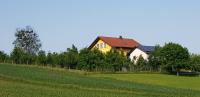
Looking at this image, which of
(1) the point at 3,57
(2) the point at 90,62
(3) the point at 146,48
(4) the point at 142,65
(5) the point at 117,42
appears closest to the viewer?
(2) the point at 90,62

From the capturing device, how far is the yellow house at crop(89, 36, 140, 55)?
416ft

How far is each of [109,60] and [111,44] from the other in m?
26.0

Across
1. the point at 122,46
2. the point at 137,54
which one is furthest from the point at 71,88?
the point at 122,46

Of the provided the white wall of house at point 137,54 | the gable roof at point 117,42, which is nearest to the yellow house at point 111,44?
the gable roof at point 117,42

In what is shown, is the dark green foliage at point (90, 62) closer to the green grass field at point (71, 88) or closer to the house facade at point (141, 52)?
the house facade at point (141, 52)

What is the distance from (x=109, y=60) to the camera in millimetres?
100188

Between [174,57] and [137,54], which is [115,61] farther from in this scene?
[137,54]

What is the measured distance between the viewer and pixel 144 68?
10794cm

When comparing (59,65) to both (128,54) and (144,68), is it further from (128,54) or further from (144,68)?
(128,54)

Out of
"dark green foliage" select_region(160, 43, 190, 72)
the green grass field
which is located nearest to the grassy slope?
the green grass field

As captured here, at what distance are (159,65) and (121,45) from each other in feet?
73.5

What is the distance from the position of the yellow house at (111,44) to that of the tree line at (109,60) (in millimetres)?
16064

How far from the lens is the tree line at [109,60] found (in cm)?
9731

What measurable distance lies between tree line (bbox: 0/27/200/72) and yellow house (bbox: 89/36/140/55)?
16.1 metres
